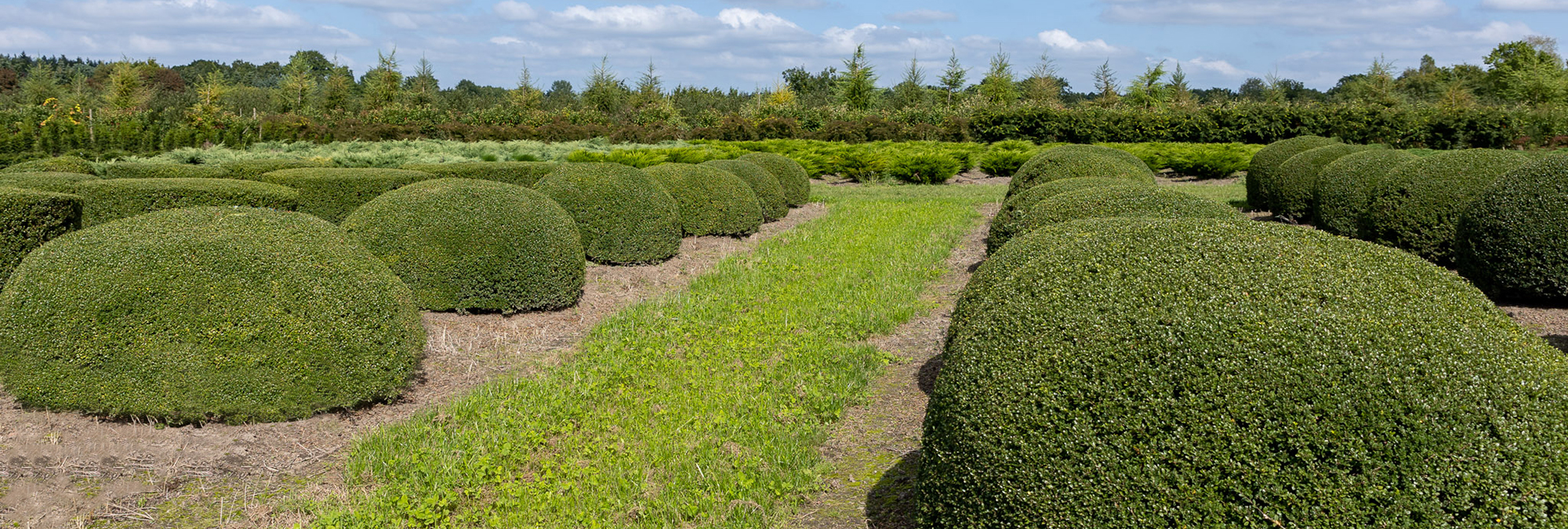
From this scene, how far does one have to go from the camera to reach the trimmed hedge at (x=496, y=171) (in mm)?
10977

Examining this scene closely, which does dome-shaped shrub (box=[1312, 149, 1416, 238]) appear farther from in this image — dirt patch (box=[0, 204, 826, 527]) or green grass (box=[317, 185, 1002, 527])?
dirt patch (box=[0, 204, 826, 527])

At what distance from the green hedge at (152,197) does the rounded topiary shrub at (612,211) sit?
109 inches

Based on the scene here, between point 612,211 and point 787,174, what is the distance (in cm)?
648

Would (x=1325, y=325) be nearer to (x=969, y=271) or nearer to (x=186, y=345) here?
(x=186, y=345)

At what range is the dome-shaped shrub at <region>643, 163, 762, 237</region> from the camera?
38.3 ft

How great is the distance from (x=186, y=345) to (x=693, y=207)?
7.29 meters

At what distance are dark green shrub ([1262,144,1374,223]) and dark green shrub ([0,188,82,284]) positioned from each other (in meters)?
14.3

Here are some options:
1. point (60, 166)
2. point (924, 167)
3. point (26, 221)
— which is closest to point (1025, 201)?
point (26, 221)

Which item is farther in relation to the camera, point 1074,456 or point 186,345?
point 186,345

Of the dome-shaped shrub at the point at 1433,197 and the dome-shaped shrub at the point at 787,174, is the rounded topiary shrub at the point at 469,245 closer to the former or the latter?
the dome-shaped shrub at the point at 787,174

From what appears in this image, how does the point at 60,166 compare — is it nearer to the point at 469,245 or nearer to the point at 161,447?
the point at 469,245

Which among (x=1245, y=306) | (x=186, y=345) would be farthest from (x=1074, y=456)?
(x=186, y=345)

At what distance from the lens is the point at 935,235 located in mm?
12500

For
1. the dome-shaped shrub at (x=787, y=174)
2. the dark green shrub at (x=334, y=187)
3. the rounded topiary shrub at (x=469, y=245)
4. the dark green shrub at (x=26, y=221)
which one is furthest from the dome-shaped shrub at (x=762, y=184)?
the dark green shrub at (x=26, y=221)
